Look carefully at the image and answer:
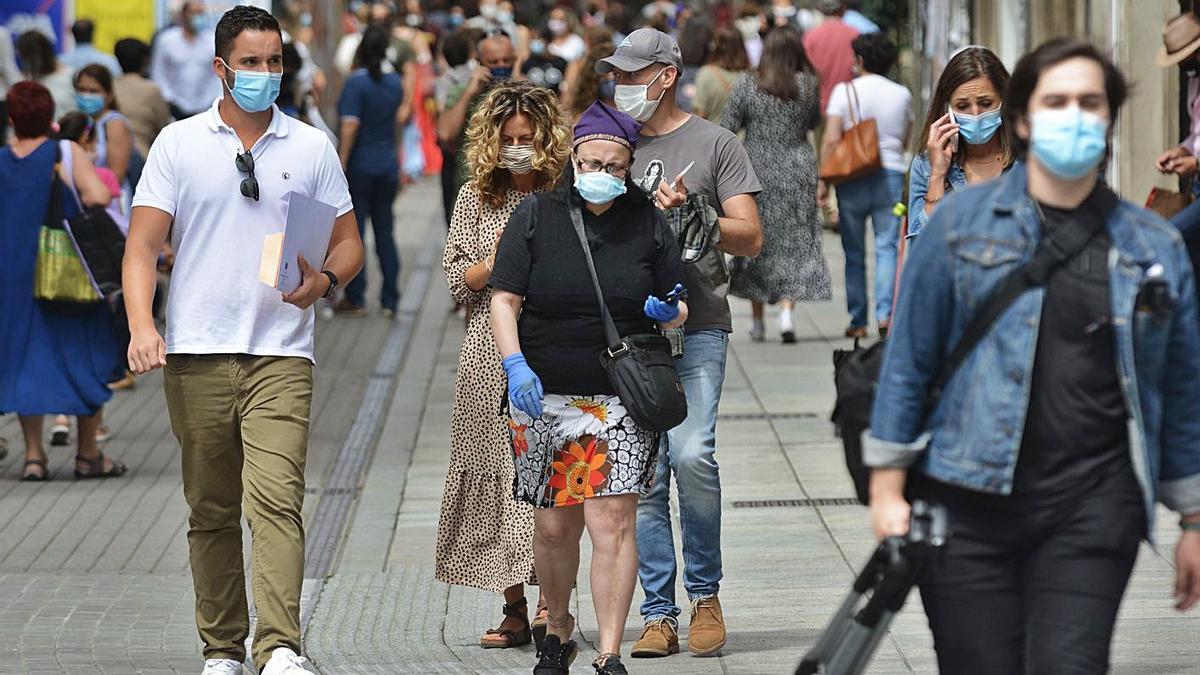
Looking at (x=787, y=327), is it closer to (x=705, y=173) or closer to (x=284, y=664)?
(x=705, y=173)

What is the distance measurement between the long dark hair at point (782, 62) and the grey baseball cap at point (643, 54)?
6.49m

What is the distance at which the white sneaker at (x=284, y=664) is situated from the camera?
5949 millimetres

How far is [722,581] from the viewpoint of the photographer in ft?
25.4

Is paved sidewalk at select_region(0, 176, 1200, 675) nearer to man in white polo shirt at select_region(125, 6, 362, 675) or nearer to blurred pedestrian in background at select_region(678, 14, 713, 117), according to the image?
man in white polo shirt at select_region(125, 6, 362, 675)

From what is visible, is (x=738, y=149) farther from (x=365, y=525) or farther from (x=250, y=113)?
(x=365, y=525)

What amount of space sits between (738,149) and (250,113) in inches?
59.7

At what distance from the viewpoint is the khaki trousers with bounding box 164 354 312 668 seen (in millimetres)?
6086

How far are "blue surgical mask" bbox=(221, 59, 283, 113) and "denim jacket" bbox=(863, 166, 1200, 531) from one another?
265 centimetres

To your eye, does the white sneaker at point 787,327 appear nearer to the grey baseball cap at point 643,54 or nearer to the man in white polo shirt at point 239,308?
the grey baseball cap at point 643,54

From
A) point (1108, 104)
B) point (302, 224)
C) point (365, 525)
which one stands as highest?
point (1108, 104)

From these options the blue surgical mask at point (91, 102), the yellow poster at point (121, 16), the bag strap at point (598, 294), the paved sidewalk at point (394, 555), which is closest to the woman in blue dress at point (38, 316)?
the paved sidewalk at point (394, 555)

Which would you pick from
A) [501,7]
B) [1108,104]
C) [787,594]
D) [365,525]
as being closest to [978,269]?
[1108,104]

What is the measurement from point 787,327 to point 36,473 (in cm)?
551

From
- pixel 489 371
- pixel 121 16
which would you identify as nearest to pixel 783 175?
pixel 489 371
